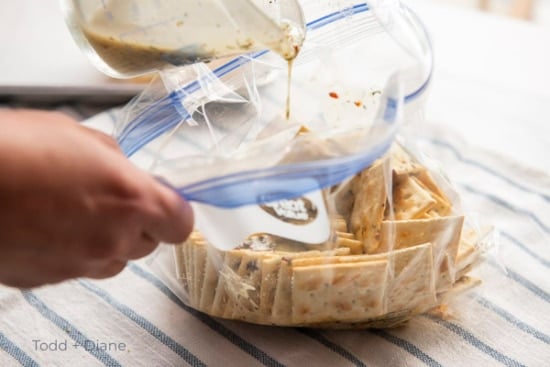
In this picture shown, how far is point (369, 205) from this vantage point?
71cm

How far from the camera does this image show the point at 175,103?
2.52 ft

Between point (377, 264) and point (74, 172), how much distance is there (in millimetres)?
304

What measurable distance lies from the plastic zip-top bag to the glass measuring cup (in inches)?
3.4

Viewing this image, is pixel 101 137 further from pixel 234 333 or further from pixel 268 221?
pixel 234 333

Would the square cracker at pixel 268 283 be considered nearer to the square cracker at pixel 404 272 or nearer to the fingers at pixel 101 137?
the square cracker at pixel 404 272

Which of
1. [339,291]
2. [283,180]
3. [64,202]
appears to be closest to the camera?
[64,202]

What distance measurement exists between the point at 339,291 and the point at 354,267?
3 cm

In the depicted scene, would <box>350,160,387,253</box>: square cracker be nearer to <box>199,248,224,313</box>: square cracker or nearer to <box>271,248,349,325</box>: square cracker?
<box>271,248,349,325</box>: square cracker

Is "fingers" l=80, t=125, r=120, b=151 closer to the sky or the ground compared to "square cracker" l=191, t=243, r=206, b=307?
closer to the sky

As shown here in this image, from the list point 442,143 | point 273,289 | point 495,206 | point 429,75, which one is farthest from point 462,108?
point 273,289

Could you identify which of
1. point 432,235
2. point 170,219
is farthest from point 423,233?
point 170,219

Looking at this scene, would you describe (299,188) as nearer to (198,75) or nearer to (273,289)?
(273,289)

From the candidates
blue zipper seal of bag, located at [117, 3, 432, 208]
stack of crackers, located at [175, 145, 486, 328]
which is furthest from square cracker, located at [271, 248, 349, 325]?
blue zipper seal of bag, located at [117, 3, 432, 208]

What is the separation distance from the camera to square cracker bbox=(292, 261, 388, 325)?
2.15 feet
